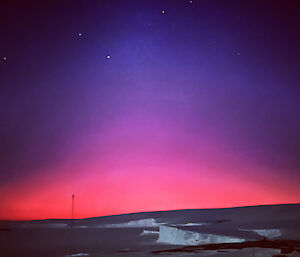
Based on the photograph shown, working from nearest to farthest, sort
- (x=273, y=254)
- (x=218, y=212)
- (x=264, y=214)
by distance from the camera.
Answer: (x=273, y=254) → (x=264, y=214) → (x=218, y=212)

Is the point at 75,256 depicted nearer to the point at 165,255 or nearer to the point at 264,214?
the point at 165,255

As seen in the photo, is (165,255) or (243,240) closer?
(165,255)

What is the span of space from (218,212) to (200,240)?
23.6 meters

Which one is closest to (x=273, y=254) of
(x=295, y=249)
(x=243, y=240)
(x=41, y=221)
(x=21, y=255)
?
(x=295, y=249)

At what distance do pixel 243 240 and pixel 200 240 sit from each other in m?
1.87

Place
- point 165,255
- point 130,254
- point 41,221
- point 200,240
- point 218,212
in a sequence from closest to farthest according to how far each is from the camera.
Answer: point 165,255
point 130,254
point 200,240
point 218,212
point 41,221

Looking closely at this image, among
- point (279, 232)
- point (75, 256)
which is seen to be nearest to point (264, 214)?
point (279, 232)

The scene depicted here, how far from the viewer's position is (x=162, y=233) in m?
18.3

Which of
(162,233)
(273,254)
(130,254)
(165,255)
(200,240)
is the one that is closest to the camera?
(273,254)

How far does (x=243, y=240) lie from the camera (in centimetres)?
1498

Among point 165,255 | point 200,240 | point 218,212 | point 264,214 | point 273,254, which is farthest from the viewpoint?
point 218,212

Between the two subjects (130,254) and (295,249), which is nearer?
(295,249)

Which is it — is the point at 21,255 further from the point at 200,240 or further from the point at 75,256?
the point at 200,240

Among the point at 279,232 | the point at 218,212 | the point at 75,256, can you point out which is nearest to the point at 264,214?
the point at 218,212
